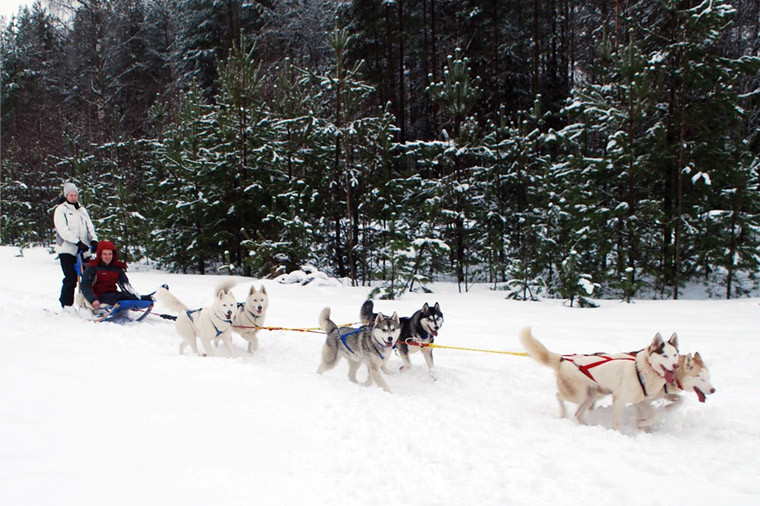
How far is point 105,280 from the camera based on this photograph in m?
7.15

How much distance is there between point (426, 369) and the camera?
5.55 metres

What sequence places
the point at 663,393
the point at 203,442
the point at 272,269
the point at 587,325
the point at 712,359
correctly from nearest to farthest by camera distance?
the point at 203,442, the point at 663,393, the point at 712,359, the point at 587,325, the point at 272,269

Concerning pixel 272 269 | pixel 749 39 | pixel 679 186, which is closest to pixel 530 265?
pixel 679 186

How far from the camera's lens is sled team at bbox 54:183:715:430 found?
368 centimetres

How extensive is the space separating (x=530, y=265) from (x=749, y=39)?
9861 mm

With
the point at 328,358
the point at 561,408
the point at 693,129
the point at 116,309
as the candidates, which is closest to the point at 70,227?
the point at 116,309

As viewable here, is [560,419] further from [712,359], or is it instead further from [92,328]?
[92,328]

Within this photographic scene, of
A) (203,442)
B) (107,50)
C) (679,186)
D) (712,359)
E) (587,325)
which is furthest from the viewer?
(107,50)

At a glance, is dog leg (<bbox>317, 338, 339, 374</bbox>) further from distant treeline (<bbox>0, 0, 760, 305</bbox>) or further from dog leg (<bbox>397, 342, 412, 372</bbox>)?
distant treeline (<bbox>0, 0, 760, 305</bbox>)

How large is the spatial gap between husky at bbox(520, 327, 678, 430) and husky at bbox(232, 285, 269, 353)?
338cm

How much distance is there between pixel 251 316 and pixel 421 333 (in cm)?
226

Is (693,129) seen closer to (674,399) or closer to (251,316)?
(674,399)

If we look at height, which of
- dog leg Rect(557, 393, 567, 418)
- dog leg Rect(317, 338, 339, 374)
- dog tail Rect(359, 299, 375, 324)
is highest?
dog tail Rect(359, 299, 375, 324)

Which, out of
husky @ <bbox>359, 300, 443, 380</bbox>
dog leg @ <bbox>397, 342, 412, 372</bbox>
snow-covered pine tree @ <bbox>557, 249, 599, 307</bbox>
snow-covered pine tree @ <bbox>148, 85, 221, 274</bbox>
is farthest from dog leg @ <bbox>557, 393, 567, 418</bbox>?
snow-covered pine tree @ <bbox>148, 85, 221, 274</bbox>
